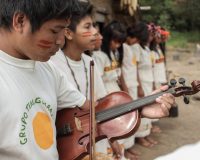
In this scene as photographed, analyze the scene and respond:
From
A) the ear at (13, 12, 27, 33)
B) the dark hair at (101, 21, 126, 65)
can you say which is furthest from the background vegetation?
the ear at (13, 12, 27, 33)

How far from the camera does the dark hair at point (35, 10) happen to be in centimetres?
153

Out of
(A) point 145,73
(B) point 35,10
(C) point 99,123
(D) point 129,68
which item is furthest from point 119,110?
(A) point 145,73

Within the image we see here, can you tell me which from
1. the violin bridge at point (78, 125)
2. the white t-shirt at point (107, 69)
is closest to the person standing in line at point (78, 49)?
the violin bridge at point (78, 125)

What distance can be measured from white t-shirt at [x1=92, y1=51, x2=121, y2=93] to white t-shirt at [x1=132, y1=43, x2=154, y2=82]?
1113 mm

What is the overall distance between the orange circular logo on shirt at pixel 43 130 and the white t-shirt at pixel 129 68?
11.6ft

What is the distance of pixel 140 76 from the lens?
5.85 meters

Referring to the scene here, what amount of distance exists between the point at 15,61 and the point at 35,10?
0.27 m

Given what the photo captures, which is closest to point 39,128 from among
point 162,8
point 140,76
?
point 140,76

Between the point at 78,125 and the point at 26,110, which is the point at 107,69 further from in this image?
the point at 26,110

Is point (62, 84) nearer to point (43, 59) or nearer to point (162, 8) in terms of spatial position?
point (43, 59)

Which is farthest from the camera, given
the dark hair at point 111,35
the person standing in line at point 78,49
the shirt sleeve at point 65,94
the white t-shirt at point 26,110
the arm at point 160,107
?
the dark hair at point 111,35

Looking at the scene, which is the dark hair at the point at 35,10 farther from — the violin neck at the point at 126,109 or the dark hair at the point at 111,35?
the dark hair at the point at 111,35

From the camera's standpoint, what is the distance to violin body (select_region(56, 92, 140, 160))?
204cm

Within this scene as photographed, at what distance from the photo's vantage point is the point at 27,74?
168 cm
